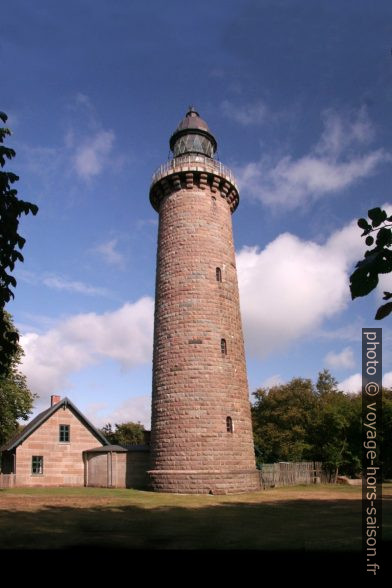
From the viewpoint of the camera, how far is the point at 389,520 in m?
13.2

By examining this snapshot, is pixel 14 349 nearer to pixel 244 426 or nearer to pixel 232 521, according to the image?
pixel 232 521

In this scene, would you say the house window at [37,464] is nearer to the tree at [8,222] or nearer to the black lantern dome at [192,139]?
the black lantern dome at [192,139]

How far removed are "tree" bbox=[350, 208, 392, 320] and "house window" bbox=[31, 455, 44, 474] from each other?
31330 mm

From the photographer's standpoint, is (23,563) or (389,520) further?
(389,520)

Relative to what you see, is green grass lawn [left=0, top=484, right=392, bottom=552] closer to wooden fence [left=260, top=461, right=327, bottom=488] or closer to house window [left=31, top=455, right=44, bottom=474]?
wooden fence [left=260, top=461, right=327, bottom=488]

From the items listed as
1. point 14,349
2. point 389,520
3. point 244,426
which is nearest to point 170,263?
point 244,426

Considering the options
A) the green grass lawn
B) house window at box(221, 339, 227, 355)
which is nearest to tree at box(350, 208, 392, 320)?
the green grass lawn

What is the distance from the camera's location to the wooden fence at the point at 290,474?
97.7 ft

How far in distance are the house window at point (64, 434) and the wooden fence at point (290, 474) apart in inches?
484

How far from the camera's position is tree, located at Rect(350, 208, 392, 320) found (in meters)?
3.07

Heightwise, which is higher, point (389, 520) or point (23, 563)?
point (23, 563)

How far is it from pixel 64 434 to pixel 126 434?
30.2 m

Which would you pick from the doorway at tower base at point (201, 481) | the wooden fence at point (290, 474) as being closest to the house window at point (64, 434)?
the doorway at tower base at point (201, 481)

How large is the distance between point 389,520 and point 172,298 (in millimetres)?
15138
